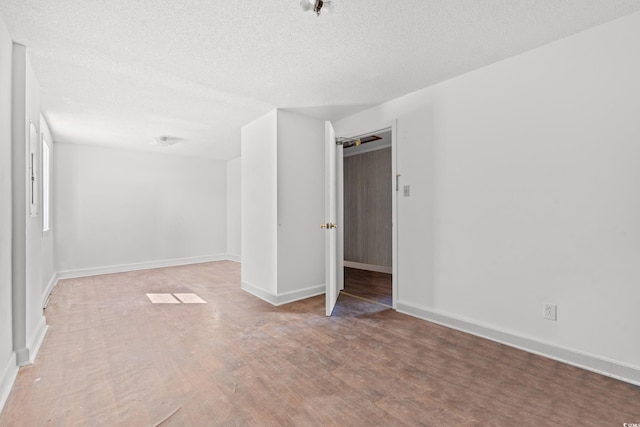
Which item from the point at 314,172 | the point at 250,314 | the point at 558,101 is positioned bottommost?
the point at 250,314

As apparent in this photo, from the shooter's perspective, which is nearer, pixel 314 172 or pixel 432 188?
pixel 432 188

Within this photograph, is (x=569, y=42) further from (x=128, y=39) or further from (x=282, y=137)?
(x=128, y=39)

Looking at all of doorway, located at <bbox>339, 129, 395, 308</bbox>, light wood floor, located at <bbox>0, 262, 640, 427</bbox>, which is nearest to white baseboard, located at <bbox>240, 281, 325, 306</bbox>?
light wood floor, located at <bbox>0, 262, 640, 427</bbox>

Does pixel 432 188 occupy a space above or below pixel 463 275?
above

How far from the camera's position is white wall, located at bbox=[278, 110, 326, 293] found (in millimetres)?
3880

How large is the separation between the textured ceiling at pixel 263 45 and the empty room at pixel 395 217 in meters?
0.02

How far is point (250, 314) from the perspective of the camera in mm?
3402

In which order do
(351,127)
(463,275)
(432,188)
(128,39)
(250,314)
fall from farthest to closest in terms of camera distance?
(351,127) < (250,314) < (432,188) < (463,275) < (128,39)

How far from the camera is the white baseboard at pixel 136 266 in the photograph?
17.7ft

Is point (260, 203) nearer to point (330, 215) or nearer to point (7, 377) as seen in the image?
point (330, 215)

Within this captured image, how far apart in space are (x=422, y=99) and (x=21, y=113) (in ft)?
11.6

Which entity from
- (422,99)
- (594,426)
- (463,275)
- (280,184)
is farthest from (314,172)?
(594,426)

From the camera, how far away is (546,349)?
7.77 feet

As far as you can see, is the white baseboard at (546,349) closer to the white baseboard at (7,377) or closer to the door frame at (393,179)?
the door frame at (393,179)
